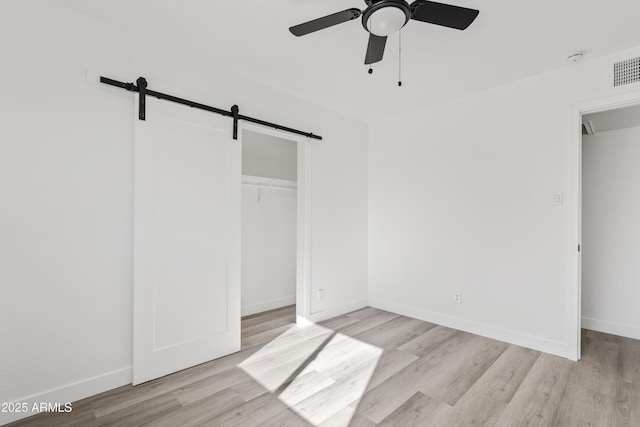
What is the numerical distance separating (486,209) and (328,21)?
2.53 meters

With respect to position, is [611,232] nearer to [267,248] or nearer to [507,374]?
[507,374]

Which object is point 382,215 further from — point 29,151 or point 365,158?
point 29,151

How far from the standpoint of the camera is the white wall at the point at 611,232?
3.25m

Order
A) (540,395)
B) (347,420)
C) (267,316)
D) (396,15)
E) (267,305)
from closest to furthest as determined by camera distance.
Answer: (396,15) → (347,420) → (540,395) → (267,316) → (267,305)

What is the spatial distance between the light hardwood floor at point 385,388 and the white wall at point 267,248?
2.97ft

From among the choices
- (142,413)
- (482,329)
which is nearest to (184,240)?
(142,413)

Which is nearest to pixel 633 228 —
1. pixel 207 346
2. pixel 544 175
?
pixel 544 175

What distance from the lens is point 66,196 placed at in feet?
6.59

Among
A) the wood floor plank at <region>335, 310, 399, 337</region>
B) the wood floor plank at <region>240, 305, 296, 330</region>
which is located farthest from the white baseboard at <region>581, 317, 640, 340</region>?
the wood floor plank at <region>240, 305, 296, 330</region>

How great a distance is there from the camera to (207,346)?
2.63 meters

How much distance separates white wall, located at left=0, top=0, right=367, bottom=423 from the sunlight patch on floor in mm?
1089

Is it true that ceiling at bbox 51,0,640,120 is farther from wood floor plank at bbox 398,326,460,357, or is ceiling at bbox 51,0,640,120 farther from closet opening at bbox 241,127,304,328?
wood floor plank at bbox 398,326,460,357

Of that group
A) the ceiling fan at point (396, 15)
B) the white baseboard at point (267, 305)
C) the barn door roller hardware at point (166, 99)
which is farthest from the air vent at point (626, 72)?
the white baseboard at point (267, 305)

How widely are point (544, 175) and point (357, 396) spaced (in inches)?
101
